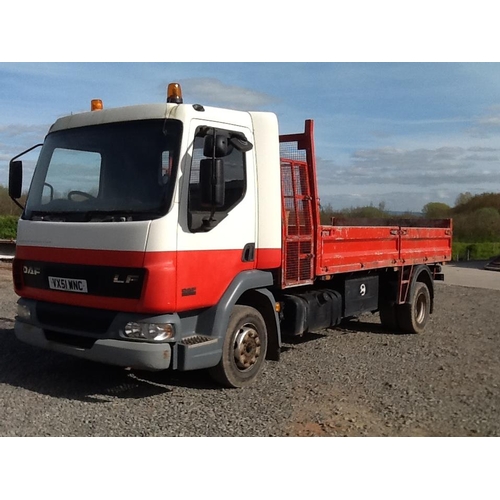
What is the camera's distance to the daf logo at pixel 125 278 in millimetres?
4739

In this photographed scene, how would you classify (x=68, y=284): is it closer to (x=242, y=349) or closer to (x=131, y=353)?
(x=131, y=353)

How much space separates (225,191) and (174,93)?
99 centimetres

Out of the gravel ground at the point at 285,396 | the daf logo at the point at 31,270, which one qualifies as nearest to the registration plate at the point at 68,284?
the daf logo at the point at 31,270

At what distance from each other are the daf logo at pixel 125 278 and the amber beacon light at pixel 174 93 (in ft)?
5.30

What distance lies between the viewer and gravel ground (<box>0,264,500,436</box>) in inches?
182

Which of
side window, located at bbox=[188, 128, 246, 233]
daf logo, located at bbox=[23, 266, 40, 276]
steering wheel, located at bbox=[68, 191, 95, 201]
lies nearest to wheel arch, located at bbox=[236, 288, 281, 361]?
side window, located at bbox=[188, 128, 246, 233]

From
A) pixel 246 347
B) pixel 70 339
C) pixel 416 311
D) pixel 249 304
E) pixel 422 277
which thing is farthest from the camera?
pixel 422 277

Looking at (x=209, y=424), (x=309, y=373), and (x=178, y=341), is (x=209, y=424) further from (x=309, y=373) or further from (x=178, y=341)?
(x=309, y=373)

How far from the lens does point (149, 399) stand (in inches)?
208

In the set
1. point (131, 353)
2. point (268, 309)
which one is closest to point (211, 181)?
point (131, 353)

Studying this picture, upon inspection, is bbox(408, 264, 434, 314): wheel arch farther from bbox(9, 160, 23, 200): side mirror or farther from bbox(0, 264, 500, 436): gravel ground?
bbox(9, 160, 23, 200): side mirror

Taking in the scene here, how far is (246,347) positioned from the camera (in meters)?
5.54

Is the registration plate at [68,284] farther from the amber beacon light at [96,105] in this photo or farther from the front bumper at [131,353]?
the amber beacon light at [96,105]

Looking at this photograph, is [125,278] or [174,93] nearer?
[125,278]
